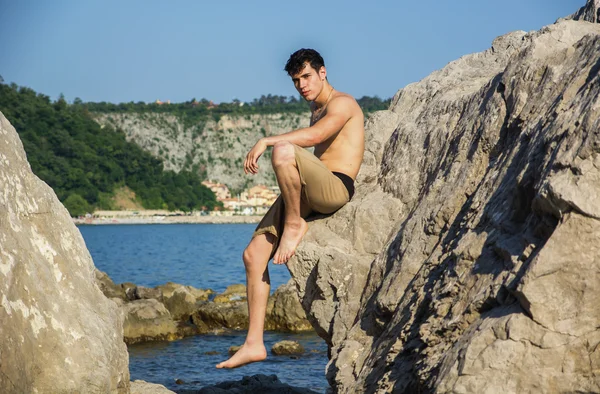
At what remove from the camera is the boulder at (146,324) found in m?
17.3

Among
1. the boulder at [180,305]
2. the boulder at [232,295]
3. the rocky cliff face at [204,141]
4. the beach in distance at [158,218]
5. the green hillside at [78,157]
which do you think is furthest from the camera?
the rocky cliff face at [204,141]

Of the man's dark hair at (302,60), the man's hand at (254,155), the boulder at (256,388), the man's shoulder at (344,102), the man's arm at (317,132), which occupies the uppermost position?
the man's dark hair at (302,60)

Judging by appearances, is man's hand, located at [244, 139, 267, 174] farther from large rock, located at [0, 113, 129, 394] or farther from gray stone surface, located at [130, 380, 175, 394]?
gray stone surface, located at [130, 380, 175, 394]

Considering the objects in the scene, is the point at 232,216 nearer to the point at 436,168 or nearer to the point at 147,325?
the point at 147,325

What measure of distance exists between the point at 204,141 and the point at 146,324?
491 ft

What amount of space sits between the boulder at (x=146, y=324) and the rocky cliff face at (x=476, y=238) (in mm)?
11249

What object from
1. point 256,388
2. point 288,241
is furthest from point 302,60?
point 256,388

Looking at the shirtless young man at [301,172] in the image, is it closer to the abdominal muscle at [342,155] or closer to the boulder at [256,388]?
the abdominal muscle at [342,155]

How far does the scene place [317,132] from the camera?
627 centimetres

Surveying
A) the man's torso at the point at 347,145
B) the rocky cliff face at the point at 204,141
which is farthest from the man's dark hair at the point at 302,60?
the rocky cliff face at the point at 204,141

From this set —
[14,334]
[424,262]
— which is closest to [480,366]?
[424,262]

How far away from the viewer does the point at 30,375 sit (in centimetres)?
632

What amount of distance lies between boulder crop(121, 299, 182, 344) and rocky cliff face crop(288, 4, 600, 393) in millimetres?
11249

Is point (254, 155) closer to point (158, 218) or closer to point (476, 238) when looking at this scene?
point (476, 238)
